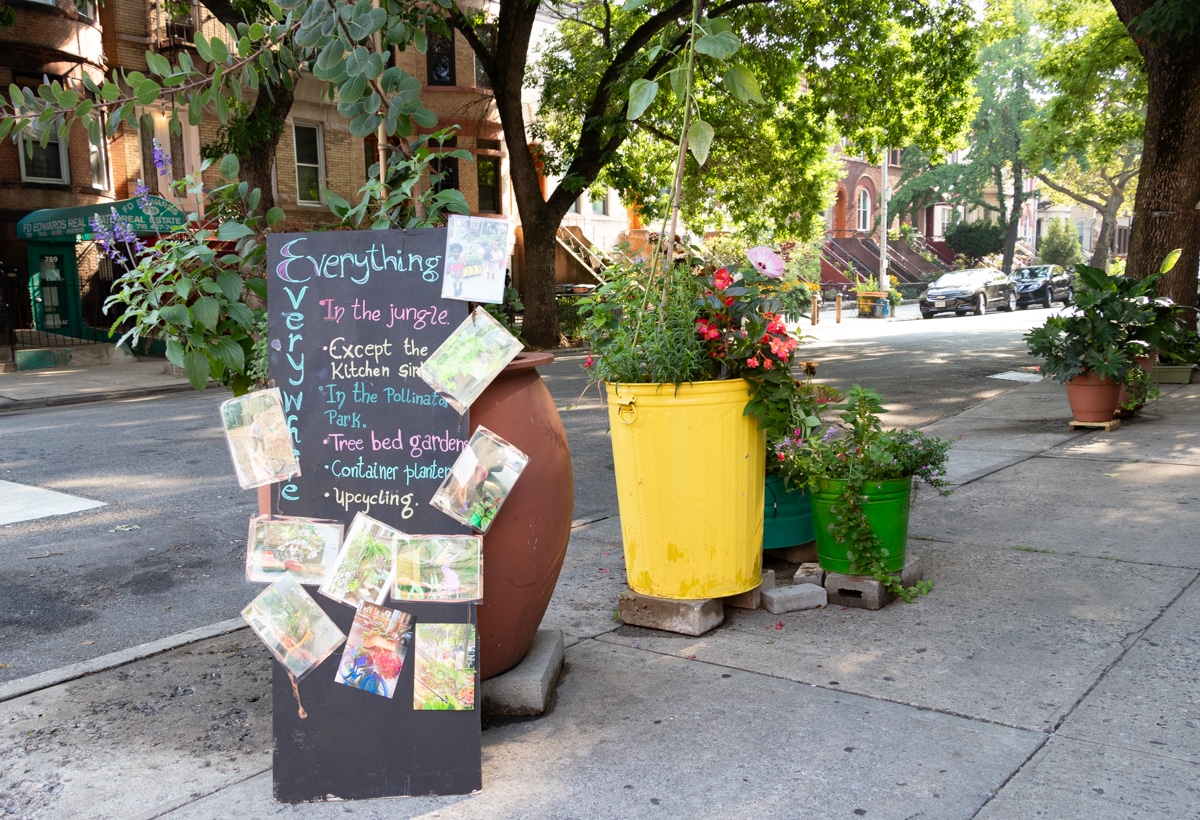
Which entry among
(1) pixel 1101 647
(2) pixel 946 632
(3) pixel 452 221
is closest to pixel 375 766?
(3) pixel 452 221

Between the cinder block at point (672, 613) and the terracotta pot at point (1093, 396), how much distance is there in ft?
19.4

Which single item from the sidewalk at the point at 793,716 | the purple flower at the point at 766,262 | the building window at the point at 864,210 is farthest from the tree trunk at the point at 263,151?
the building window at the point at 864,210

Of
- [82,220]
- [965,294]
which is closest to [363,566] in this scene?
[82,220]

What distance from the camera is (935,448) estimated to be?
15.6 ft

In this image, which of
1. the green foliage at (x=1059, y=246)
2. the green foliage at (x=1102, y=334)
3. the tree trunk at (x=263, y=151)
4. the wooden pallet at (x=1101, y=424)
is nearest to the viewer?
the green foliage at (x=1102, y=334)

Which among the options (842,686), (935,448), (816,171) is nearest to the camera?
(842,686)

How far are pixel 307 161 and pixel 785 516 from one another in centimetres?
2247

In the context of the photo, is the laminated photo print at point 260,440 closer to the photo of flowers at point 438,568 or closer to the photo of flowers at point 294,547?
the photo of flowers at point 294,547

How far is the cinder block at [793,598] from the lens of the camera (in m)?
4.53

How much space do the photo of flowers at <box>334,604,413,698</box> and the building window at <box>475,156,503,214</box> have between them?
25.7 m

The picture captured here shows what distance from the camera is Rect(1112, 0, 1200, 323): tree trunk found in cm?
1180

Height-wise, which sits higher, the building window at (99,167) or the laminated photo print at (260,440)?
the building window at (99,167)

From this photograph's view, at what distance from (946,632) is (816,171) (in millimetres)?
20753

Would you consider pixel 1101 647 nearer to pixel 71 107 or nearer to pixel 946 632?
pixel 946 632
